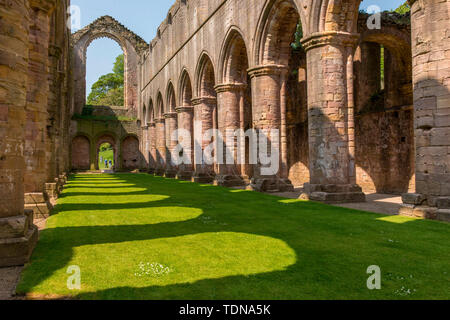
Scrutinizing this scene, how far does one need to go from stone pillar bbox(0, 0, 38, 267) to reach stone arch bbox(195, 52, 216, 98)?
1301 centimetres

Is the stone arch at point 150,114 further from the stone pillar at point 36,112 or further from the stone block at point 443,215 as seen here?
the stone block at point 443,215

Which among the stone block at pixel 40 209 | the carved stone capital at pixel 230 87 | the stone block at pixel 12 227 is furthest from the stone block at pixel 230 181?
the stone block at pixel 12 227

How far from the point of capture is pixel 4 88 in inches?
146

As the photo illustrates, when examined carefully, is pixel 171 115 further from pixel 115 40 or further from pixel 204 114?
pixel 115 40

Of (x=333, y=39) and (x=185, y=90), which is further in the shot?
(x=185, y=90)

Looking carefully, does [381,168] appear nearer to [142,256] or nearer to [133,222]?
[133,222]

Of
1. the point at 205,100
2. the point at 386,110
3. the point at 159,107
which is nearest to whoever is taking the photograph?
the point at 386,110

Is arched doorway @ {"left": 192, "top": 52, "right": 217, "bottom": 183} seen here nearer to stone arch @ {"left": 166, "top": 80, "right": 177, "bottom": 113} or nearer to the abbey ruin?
the abbey ruin

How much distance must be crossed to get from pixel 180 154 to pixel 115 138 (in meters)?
13.2

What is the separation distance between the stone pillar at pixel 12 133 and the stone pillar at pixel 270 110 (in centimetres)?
802

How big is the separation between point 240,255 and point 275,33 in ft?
29.1

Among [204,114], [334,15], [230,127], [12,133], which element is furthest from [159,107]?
[12,133]

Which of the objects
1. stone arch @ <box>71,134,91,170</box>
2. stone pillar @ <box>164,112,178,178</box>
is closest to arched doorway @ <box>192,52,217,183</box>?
stone pillar @ <box>164,112,178,178</box>

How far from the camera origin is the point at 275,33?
36.0ft
